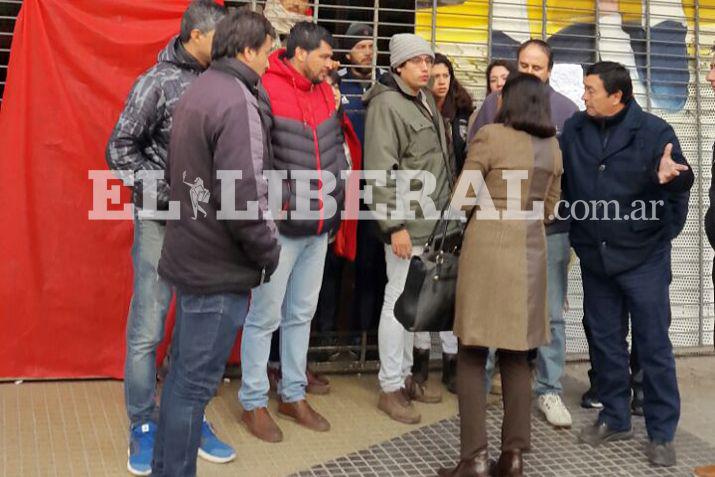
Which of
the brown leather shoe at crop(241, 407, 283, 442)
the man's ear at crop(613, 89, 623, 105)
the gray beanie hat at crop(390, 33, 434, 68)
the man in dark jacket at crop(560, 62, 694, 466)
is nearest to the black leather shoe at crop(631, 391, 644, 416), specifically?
the man in dark jacket at crop(560, 62, 694, 466)

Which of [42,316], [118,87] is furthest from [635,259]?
[42,316]

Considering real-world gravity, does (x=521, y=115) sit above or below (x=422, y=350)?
above

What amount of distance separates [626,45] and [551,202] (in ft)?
8.17

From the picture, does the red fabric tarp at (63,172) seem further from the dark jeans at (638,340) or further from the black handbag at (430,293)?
the dark jeans at (638,340)

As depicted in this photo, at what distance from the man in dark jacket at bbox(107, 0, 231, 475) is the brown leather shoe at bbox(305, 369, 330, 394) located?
1377mm

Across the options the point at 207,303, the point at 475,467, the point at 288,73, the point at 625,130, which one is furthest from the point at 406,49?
the point at 475,467

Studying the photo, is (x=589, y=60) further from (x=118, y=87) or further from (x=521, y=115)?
(x=118, y=87)

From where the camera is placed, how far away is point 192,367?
358cm

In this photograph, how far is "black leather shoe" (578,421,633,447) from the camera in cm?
488

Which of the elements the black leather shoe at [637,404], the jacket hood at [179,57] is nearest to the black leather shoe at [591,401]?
the black leather shoe at [637,404]

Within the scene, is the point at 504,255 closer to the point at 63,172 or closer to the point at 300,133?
the point at 300,133

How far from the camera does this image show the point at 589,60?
645cm

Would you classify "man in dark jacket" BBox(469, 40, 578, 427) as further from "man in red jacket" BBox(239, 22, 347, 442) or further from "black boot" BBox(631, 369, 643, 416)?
"man in red jacket" BBox(239, 22, 347, 442)

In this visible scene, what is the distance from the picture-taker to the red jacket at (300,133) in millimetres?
4641
